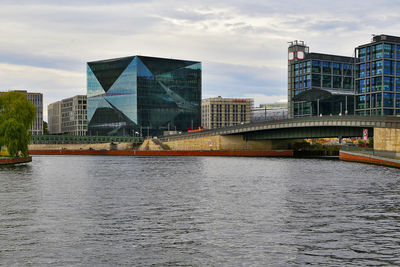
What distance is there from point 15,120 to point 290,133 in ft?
242

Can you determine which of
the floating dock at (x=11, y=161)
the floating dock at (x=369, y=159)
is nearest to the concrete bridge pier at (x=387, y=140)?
the floating dock at (x=369, y=159)

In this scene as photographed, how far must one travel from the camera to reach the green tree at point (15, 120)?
86688 mm

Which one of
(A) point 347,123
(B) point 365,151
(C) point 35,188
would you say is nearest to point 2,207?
(C) point 35,188

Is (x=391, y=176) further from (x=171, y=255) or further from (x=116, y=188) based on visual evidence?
(x=171, y=255)

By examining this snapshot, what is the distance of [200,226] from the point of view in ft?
94.4

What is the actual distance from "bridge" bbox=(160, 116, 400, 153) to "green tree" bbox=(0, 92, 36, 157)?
64139mm

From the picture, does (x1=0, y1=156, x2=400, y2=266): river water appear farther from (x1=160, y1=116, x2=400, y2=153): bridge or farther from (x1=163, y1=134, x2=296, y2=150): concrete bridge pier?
(x1=163, y1=134, x2=296, y2=150): concrete bridge pier

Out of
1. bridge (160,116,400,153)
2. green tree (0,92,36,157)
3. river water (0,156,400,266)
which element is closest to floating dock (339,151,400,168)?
bridge (160,116,400,153)

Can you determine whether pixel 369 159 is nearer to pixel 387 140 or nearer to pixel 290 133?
pixel 387 140

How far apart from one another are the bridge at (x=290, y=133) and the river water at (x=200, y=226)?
54.3 metres

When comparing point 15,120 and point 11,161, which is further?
point 11,161

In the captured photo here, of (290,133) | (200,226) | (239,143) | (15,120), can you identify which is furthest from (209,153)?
(200,226)

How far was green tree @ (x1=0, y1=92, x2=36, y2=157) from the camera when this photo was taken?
86.7m

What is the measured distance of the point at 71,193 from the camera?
46.5 m
